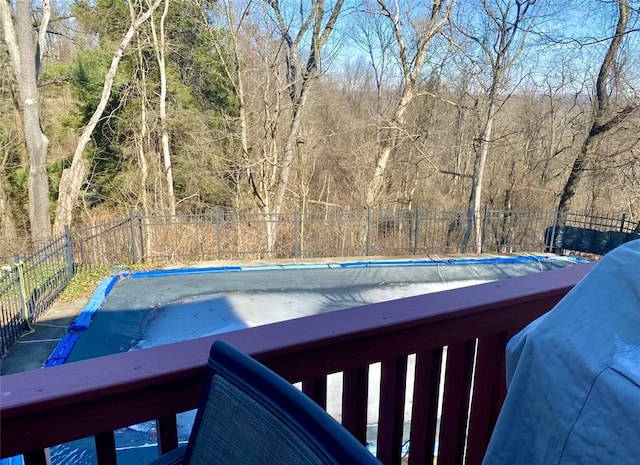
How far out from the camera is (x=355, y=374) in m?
1.07

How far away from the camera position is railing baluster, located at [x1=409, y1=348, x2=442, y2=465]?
1157 mm

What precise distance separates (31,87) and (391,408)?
39.2 ft

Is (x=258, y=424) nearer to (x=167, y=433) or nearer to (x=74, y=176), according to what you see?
(x=167, y=433)

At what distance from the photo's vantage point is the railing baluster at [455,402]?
120cm

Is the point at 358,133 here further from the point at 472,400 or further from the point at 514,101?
the point at 472,400

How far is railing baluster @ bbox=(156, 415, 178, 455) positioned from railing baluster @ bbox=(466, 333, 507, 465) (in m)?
0.81

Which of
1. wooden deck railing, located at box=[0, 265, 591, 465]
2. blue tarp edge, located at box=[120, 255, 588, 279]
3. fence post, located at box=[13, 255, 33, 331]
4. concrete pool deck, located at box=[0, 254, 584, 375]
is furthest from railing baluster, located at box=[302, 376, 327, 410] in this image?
blue tarp edge, located at box=[120, 255, 588, 279]

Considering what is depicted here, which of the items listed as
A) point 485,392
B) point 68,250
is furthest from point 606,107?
point 485,392

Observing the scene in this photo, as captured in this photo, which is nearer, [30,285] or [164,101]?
[30,285]

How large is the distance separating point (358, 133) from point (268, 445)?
16.0 meters

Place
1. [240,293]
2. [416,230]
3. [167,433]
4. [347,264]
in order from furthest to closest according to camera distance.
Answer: [416,230]
[347,264]
[240,293]
[167,433]

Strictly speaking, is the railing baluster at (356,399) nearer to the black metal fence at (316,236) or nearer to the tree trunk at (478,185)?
the black metal fence at (316,236)

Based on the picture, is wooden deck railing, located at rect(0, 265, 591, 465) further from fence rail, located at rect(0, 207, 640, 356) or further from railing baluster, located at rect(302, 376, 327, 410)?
fence rail, located at rect(0, 207, 640, 356)

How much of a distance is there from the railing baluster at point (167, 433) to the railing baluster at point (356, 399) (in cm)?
40
